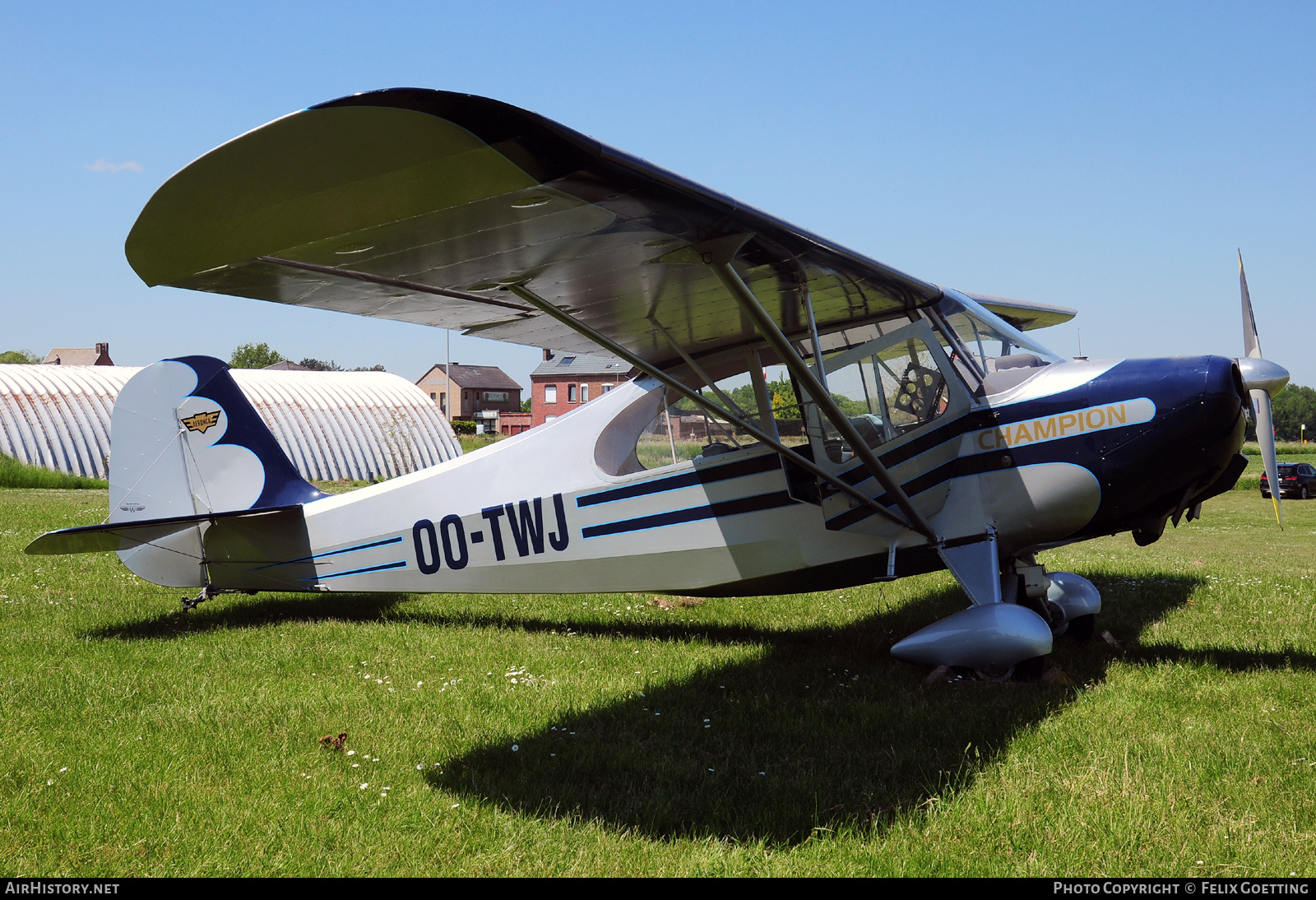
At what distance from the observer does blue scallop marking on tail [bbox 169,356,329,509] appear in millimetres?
7246

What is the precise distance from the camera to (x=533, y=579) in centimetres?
641

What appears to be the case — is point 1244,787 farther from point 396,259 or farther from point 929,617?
point 396,259

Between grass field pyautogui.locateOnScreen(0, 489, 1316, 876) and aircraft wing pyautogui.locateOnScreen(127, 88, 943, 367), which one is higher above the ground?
aircraft wing pyautogui.locateOnScreen(127, 88, 943, 367)

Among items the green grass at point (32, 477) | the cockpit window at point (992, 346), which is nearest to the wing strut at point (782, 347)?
the cockpit window at point (992, 346)

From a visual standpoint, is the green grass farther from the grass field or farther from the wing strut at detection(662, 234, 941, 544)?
→ the wing strut at detection(662, 234, 941, 544)

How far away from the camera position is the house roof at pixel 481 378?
93.6m

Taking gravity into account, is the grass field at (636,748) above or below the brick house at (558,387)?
below

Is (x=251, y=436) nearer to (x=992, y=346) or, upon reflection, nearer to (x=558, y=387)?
(x=992, y=346)

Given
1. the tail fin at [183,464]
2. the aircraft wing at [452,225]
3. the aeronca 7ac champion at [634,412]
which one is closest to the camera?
the aircraft wing at [452,225]

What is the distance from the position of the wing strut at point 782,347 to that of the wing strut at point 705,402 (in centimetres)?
12

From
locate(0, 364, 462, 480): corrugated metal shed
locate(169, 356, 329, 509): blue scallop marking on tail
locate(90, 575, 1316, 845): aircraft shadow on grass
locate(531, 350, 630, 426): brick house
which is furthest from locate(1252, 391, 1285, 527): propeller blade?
locate(531, 350, 630, 426): brick house

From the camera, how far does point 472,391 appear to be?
9350 cm

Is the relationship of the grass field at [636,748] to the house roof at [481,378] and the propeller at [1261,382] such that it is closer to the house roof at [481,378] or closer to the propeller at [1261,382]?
the propeller at [1261,382]

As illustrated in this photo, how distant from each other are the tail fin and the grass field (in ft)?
2.01
